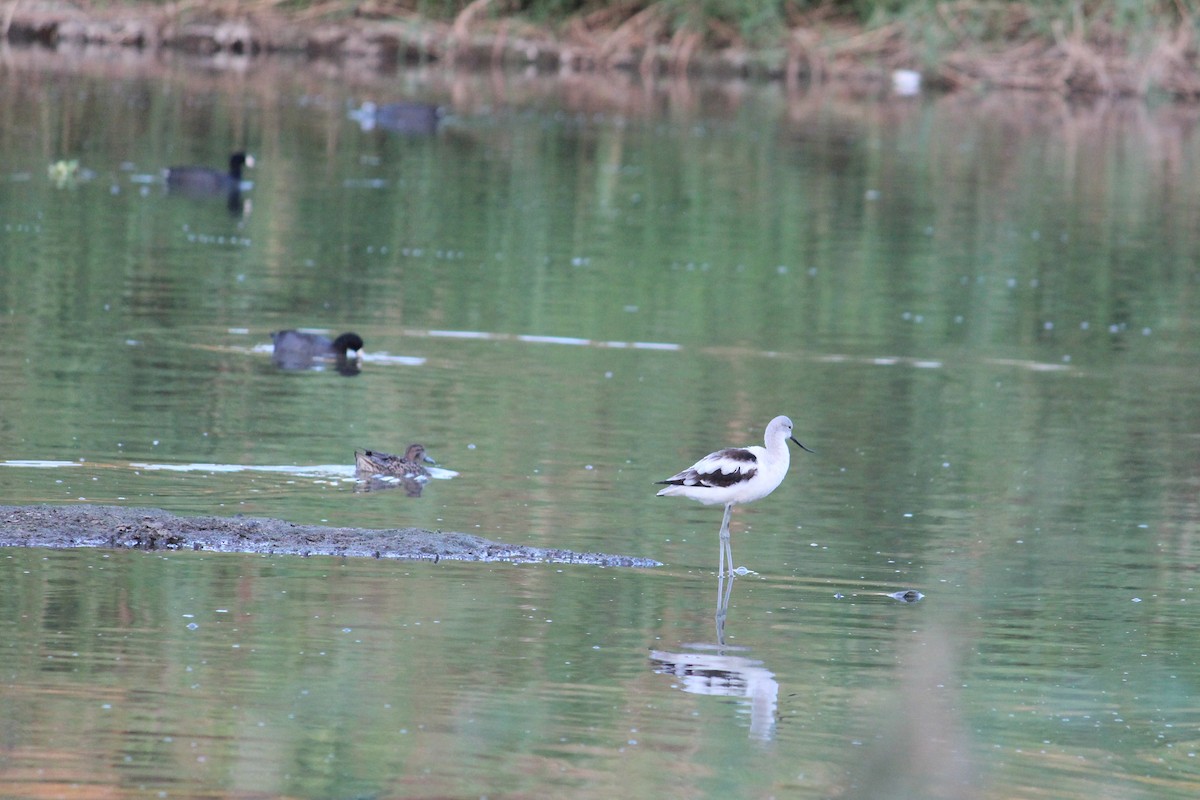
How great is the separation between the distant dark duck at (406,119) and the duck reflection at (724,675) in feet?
91.3

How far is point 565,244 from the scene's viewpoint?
24750 millimetres

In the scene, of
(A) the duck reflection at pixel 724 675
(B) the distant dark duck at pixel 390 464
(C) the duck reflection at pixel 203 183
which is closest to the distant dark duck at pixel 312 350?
(B) the distant dark duck at pixel 390 464

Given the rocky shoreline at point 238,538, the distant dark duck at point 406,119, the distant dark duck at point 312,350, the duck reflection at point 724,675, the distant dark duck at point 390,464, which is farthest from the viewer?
the distant dark duck at point 406,119

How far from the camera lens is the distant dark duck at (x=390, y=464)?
12.9 meters

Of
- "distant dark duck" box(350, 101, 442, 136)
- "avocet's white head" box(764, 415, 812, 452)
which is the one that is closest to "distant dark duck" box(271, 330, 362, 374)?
"avocet's white head" box(764, 415, 812, 452)

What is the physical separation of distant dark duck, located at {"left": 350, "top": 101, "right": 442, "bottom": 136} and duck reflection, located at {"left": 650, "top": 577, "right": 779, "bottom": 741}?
91.3 feet

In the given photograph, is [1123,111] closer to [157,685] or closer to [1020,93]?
[1020,93]

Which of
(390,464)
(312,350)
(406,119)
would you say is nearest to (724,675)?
→ (390,464)

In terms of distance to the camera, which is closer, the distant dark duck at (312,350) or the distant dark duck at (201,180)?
the distant dark duck at (312,350)

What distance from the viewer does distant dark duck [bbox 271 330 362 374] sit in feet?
55.7

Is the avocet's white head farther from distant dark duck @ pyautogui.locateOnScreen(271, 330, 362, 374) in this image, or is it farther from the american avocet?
distant dark duck @ pyautogui.locateOnScreen(271, 330, 362, 374)

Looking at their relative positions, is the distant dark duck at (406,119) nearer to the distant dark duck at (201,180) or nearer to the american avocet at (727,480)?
the distant dark duck at (201,180)

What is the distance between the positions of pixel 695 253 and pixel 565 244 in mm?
1433

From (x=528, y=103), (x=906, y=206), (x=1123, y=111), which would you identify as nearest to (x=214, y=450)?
(x=906, y=206)
